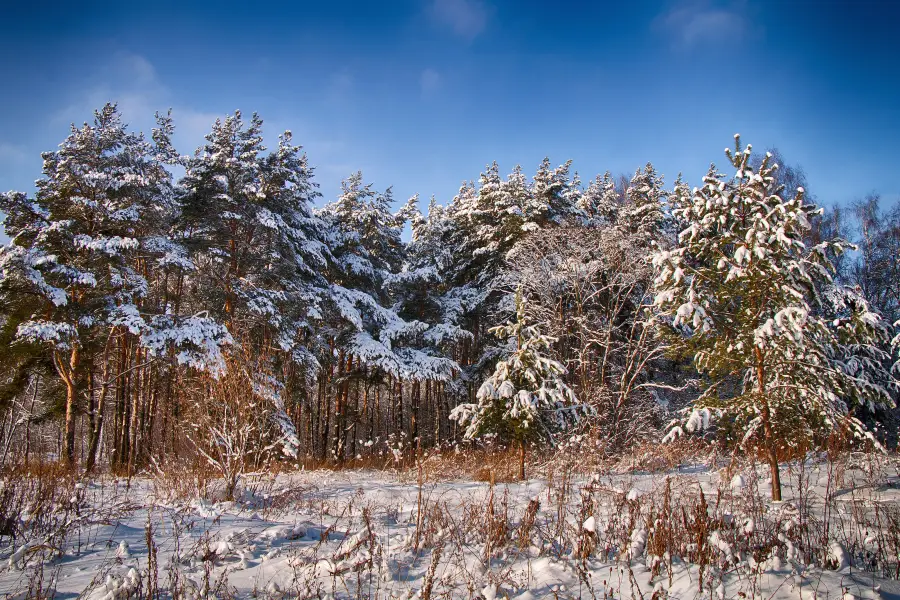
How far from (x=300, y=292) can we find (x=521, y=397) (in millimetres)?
9459

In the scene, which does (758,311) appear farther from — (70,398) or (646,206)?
(70,398)

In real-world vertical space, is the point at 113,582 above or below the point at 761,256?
below

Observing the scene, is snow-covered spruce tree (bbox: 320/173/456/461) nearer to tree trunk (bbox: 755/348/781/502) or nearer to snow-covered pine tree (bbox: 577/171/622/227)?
snow-covered pine tree (bbox: 577/171/622/227)

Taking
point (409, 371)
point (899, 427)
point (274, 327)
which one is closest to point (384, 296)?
point (409, 371)

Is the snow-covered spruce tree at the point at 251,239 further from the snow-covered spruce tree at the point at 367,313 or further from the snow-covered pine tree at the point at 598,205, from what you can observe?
the snow-covered pine tree at the point at 598,205

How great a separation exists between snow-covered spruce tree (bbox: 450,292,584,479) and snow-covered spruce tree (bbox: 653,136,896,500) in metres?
3.59

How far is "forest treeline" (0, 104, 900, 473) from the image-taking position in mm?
9367

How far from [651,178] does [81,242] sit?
22996 mm

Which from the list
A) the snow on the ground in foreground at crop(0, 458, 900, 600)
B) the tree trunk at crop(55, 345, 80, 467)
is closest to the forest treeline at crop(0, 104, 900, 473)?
the tree trunk at crop(55, 345, 80, 467)

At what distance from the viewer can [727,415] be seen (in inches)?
293

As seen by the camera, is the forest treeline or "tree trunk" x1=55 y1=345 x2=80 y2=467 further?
"tree trunk" x1=55 y1=345 x2=80 y2=467

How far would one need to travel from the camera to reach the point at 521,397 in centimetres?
1034

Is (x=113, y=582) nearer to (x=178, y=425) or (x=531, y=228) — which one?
(x=178, y=425)

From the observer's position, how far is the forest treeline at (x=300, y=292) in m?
9.37
